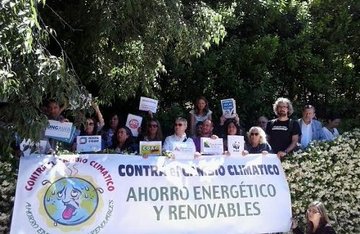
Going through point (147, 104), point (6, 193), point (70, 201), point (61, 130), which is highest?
point (147, 104)

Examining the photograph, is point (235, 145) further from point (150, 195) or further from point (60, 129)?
point (60, 129)

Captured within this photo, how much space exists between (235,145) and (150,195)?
142 cm

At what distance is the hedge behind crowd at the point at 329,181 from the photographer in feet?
25.0

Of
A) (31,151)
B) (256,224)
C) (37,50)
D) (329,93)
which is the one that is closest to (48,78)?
(37,50)

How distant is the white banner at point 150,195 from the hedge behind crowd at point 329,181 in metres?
0.23

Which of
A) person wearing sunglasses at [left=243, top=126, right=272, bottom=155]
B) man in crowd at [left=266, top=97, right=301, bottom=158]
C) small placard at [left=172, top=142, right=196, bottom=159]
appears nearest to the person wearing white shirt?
man in crowd at [left=266, top=97, right=301, bottom=158]

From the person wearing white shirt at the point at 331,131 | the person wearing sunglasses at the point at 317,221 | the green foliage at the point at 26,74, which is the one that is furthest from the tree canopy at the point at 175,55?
the person wearing sunglasses at the point at 317,221

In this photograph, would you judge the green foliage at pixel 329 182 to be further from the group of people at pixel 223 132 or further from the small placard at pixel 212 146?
the small placard at pixel 212 146

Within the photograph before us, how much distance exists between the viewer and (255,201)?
725 cm

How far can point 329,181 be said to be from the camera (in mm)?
7766

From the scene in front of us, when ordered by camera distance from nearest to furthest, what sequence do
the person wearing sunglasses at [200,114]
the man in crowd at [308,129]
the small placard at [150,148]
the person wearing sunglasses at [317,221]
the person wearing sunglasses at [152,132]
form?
1. the person wearing sunglasses at [317,221]
2. the small placard at [150,148]
3. the person wearing sunglasses at [152,132]
4. the man in crowd at [308,129]
5. the person wearing sunglasses at [200,114]

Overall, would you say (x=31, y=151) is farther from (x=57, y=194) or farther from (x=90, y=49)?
(x=90, y=49)

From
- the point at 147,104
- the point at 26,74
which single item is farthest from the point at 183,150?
the point at 26,74

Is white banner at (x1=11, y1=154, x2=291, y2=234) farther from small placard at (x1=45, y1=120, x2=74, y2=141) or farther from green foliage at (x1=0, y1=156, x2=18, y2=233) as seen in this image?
small placard at (x1=45, y1=120, x2=74, y2=141)
